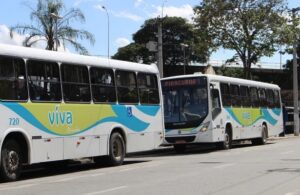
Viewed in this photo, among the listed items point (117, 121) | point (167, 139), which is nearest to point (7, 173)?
point (117, 121)

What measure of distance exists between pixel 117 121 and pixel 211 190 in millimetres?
7494

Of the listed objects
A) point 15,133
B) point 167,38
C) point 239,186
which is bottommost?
point 239,186

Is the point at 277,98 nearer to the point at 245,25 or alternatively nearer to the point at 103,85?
the point at 245,25

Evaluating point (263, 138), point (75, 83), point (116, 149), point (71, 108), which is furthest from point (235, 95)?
point (71, 108)

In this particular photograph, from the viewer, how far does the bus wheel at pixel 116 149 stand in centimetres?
1844

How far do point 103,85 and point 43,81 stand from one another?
2925 mm

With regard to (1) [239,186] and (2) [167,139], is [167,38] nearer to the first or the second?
(2) [167,139]

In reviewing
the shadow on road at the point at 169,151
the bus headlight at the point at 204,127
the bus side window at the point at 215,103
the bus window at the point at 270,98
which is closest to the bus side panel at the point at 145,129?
the shadow on road at the point at 169,151

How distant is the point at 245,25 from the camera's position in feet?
130

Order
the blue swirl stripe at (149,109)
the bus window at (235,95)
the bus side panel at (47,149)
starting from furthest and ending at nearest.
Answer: the bus window at (235,95), the blue swirl stripe at (149,109), the bus side panel at (47,149)

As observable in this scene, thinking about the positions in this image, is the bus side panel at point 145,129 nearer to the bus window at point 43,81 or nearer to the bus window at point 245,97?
the bus window at point 43,81

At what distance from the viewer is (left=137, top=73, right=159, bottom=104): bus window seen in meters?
20.1

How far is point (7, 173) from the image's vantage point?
14211 millimetres

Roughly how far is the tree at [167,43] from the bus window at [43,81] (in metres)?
74.4
